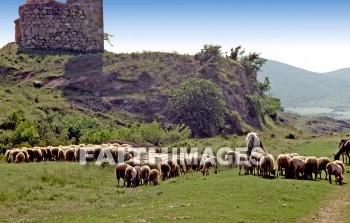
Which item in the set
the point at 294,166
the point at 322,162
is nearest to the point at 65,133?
the point at 294,166

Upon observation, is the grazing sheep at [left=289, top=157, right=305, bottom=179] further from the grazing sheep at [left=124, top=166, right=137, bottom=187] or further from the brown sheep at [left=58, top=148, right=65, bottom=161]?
the brown sheep at [left=58, top=148, right=65, bottom=161]

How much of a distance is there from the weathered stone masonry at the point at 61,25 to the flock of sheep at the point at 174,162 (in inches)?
1705

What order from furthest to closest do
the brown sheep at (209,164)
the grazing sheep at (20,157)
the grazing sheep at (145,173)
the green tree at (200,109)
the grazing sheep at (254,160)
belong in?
1. the green tree at (200,109)
2. the grazing sheep at (20,157)
3. the brown sheep at (209,164)
4. the grazing sheep at (254,160)
5. the grazing sheep at (145,173)

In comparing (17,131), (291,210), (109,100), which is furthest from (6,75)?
(291,210)

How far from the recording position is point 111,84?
6931 cm

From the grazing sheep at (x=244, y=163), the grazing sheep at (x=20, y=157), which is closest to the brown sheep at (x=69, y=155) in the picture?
the grazing sheep at (x=20, y=157)

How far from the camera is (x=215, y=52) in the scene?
8062 centimetres

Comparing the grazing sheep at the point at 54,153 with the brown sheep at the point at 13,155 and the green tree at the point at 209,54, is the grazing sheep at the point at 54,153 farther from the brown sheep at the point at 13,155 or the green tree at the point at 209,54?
the green tree at the point at 209,54

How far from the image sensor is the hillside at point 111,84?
6281 centimetres

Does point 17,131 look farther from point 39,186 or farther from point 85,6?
point 85,6

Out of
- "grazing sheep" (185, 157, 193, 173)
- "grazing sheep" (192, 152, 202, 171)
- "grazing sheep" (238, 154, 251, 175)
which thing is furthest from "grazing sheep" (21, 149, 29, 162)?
"grazing sheep" (238, 154, 251, 175)

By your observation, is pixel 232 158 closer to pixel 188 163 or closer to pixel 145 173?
pixel 188 163

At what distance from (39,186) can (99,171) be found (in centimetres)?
701

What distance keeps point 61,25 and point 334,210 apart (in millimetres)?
64224
